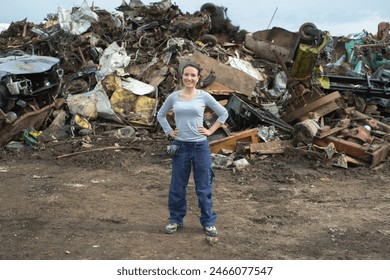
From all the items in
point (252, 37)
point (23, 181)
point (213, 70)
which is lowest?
point (23, 181)

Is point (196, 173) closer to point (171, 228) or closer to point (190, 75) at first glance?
point (171, 228)

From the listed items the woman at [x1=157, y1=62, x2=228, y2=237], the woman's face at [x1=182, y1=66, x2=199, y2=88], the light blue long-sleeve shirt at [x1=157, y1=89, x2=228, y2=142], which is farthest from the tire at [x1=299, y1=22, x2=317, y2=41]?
the woman's face at [x1=182, y1=66, x2=199, y2=88]

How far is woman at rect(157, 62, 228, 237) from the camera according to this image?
4473 millimetres

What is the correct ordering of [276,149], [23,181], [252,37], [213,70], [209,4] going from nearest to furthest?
[23,181], [276,149], [213,70], [252,37], [209,4]

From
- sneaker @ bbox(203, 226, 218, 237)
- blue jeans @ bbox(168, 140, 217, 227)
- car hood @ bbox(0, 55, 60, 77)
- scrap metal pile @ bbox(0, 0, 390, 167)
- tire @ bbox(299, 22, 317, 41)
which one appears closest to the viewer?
blue jeans @ bbox(168, 140, 217, 227)

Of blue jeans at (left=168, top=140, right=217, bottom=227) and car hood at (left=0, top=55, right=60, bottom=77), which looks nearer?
blue jeans at (left=168, top=140, right=217, bottom=227)

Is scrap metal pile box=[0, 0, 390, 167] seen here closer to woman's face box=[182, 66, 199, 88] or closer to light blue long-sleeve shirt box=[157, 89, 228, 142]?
light blue long-sleeve shirt box=[157, 89, 228, 142]

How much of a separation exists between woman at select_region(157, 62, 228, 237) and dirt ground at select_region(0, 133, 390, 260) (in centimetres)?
44

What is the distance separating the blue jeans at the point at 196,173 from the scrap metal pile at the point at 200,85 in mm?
3816

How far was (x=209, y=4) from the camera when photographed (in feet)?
49.4

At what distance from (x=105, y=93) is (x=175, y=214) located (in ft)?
21.7

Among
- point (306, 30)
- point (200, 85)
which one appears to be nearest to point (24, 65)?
point (200, 85)

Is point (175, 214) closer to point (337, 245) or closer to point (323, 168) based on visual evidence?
point (337, 245)

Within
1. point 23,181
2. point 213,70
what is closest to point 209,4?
point 213,70
